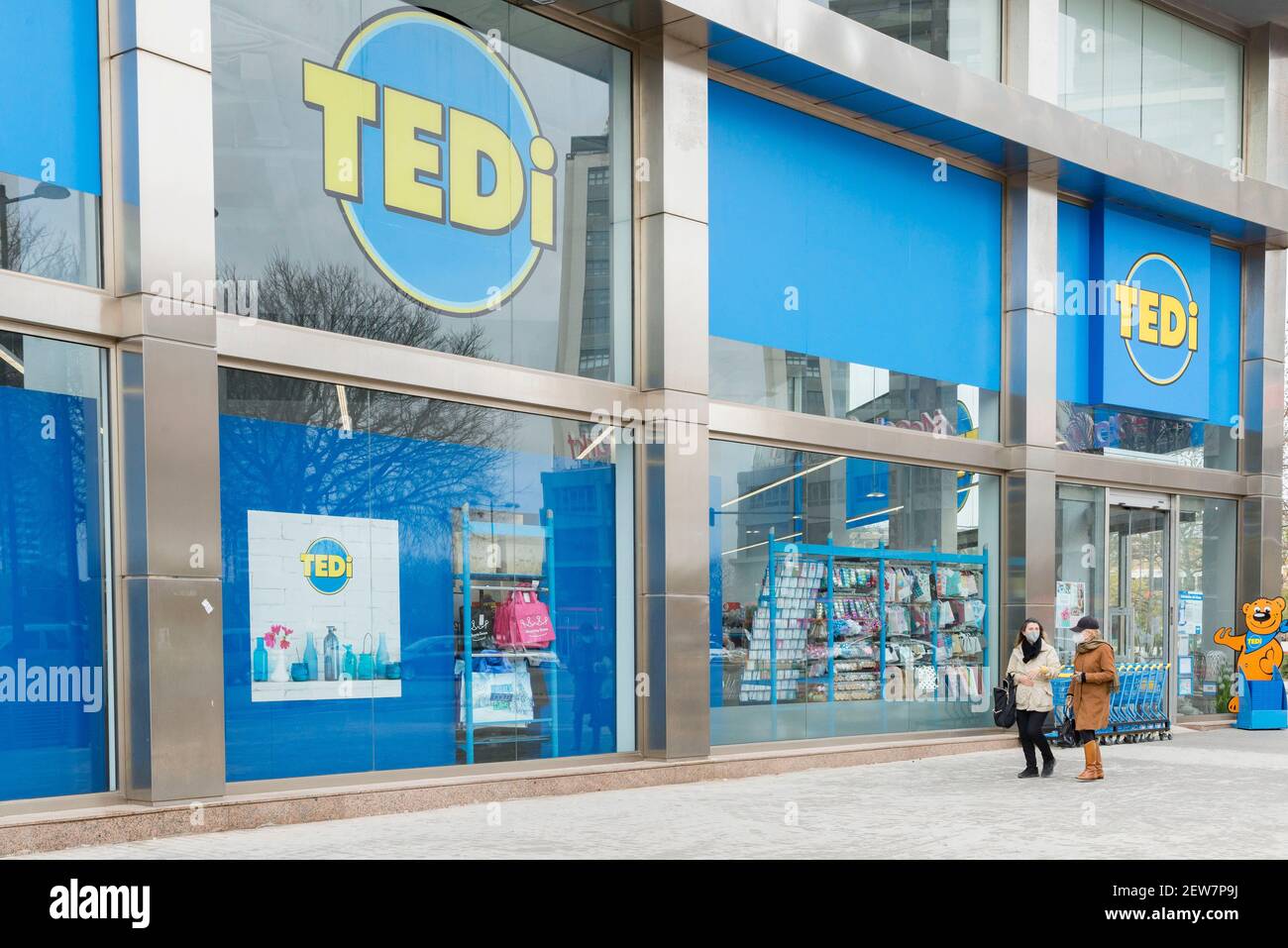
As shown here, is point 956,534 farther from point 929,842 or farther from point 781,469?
point 929,842

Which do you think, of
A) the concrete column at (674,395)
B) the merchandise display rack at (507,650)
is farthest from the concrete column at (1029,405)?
the merchandise display rack at (507,650)

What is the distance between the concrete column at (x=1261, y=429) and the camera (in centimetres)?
2152

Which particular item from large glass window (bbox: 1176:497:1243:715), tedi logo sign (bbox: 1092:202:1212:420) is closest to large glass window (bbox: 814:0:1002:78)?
tedi logo sign (bbox: 1092:202:1212:420)

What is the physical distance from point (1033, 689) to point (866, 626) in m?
2.53

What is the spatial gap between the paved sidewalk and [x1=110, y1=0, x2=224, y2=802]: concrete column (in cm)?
82

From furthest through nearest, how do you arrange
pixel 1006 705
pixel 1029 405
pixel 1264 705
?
pixel 1264 705 → pixel 1029 405 → pixel 1006 705

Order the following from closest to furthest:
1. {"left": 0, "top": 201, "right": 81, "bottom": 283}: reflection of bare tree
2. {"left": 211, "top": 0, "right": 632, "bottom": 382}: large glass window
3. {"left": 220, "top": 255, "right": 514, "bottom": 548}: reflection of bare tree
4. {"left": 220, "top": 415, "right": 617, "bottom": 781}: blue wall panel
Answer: {"left": 0, "top": 201, "right": 81, "bottom": 283}: reflection of bare tree < {"left": 220, "top": 415, "right": 617, "bottom": 781}: blue wall panel < {"left": 220, "top": 255, "right": 514, "bottom": 548}: reflection of bare tree < {"left": 211, "top": 0, "right": 632, "bottom": 382}: large glass window

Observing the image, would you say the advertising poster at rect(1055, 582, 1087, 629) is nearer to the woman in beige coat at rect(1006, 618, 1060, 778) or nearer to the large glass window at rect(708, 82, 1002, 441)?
the large glass window at rect(708, 82, 1002, 441)

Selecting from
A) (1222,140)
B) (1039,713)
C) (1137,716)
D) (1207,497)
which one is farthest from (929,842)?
(1222,140)

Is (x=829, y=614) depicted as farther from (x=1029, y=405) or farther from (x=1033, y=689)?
(x=1029, y=405)

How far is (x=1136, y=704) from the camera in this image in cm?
1836

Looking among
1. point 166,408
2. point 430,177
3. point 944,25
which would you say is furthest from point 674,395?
point 944,25

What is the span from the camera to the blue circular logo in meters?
10.8

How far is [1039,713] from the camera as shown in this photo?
13797 millimetres
